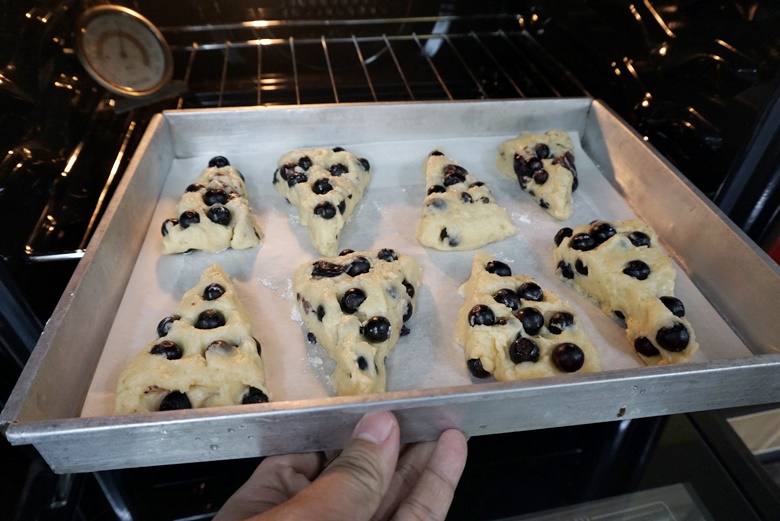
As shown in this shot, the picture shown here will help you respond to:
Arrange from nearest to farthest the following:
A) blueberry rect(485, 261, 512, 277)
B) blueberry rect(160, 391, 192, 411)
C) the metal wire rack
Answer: blueberry rect(160, 391, 192, 411) → blueberry rect(485, 261, 512, 277) → the metal wire rack

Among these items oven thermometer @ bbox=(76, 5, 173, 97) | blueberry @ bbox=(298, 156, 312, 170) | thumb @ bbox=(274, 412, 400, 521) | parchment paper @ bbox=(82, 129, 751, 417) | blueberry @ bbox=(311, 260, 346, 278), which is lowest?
parchment paper @ bbox=(82, 129, 751, 417)

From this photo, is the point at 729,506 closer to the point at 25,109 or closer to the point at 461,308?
the point at 461,308

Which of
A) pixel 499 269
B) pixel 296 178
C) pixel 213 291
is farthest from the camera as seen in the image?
pixel 296 178

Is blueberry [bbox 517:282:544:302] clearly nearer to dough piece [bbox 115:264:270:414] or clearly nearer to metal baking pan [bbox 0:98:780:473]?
metal baking pan [bbox 0:98:780:473]

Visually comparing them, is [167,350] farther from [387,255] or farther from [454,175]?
[454,175]

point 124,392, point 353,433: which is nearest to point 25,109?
point 124,392

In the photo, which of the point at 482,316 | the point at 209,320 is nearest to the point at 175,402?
the point at 209,320

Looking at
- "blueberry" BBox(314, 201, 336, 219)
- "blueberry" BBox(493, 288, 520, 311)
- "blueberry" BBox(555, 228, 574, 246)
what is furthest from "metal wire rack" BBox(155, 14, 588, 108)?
"blueberry" BBox(493, 288, 520, 311)
